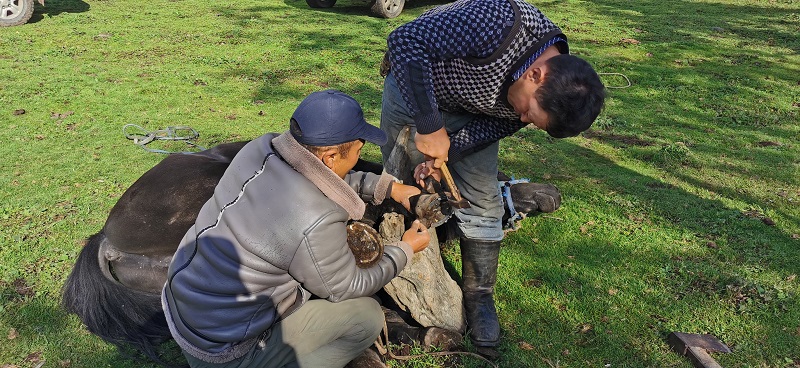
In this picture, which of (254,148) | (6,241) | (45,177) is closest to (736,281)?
(254,148)

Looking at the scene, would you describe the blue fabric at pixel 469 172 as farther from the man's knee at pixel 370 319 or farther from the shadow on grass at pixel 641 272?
the man's knee at pixel 370 319

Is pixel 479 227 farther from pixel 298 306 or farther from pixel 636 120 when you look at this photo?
pixel 636 120

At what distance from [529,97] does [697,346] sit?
1560 mm

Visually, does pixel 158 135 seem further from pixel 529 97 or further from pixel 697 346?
pixel 697 346

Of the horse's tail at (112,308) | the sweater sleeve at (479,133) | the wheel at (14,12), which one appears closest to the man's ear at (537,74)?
the sweater sleeve at (479,133)

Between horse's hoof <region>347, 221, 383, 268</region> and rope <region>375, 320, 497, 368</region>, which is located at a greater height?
horse's hoof <region>347, 221, 383, 268</region>

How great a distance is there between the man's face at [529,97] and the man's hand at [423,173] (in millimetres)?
514

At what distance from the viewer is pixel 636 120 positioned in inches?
253

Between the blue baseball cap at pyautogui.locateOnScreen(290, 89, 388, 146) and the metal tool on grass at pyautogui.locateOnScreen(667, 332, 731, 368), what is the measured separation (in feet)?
6.50

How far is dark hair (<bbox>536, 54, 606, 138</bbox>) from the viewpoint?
7.89 ft

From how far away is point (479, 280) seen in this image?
132 inches

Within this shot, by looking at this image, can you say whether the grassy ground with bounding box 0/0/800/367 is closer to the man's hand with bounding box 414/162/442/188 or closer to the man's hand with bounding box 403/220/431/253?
the man's hand with bounding box 403/220/431/253

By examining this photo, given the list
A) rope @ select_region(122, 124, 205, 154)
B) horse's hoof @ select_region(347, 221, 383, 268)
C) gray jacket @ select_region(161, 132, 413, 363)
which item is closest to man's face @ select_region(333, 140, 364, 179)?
gray jacket @ select_region(161, 132, 413, 363)

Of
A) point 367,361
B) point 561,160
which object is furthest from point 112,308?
point 561,160
